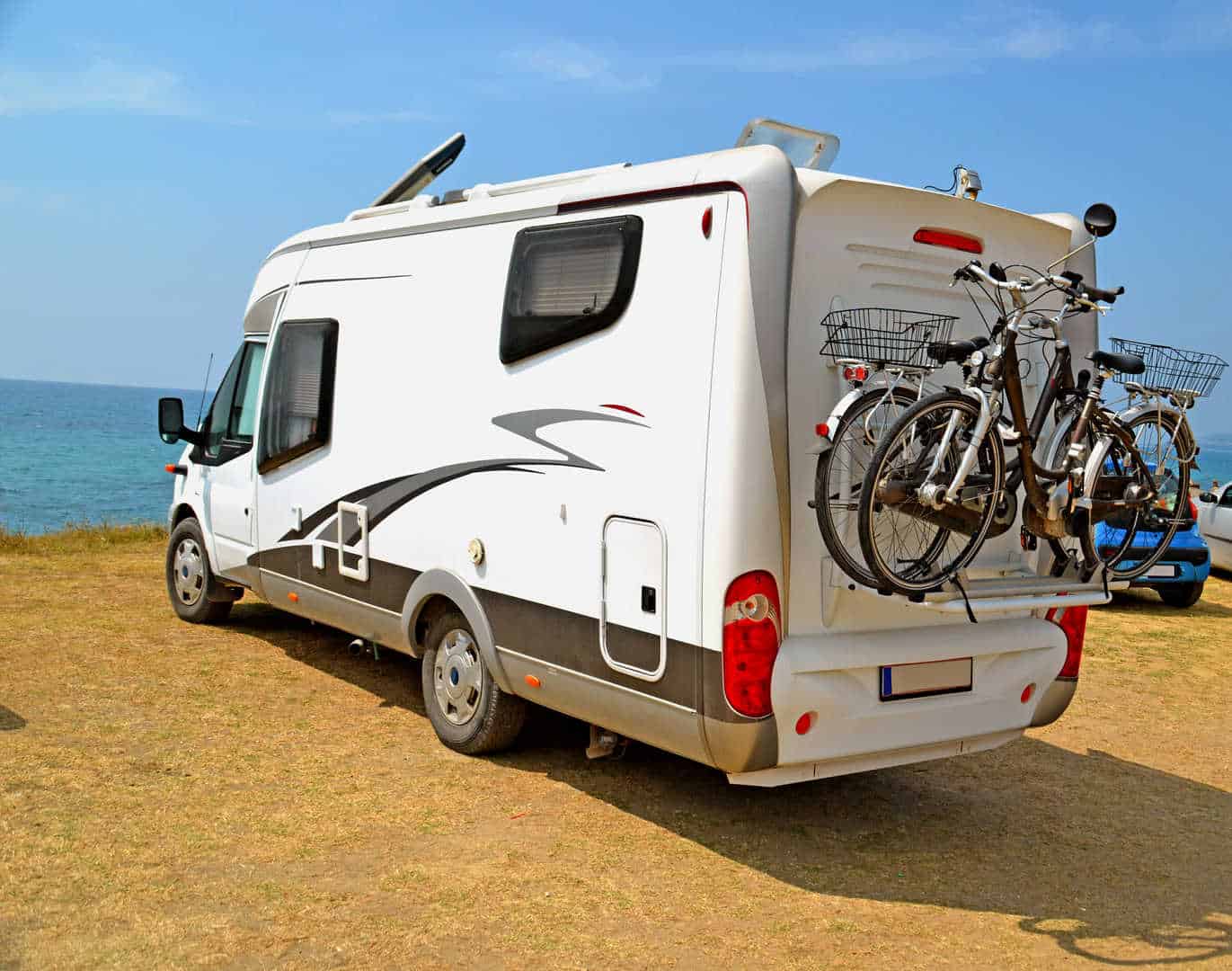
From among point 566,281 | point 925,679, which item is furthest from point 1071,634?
point 566,281

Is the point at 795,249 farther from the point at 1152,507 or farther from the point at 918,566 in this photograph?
the point at 1152,507

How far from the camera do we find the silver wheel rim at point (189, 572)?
364 inches

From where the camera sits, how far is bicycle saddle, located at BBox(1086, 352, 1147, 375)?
17.3 ft

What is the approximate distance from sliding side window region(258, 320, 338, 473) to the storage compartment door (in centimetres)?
261

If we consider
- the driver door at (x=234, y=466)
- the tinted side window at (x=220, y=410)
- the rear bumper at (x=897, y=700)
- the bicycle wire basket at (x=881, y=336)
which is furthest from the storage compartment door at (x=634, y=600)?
the tinted side window at (x=220, y=410)

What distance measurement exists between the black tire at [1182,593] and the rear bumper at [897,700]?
7697mm

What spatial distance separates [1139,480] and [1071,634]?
0.97 metres

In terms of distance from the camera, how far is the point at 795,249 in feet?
16.6

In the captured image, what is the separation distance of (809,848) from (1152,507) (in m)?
2.05

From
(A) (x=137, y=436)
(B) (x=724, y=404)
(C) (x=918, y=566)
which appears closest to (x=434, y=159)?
(B) (x=724, y=404)

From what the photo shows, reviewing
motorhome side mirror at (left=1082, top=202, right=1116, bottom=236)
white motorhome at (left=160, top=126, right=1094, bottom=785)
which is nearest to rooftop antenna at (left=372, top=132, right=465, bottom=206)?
white motorhome at (left=160, top=126, right=1094, bottom=785)

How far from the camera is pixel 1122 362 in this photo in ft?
17.3

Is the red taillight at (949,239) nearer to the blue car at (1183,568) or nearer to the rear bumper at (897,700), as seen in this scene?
the rear bumper at (897,700)

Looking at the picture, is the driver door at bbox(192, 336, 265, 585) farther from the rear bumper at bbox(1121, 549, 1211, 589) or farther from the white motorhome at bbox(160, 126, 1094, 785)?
the rear bumper at bbox(1121, 549, 1211, 589)
